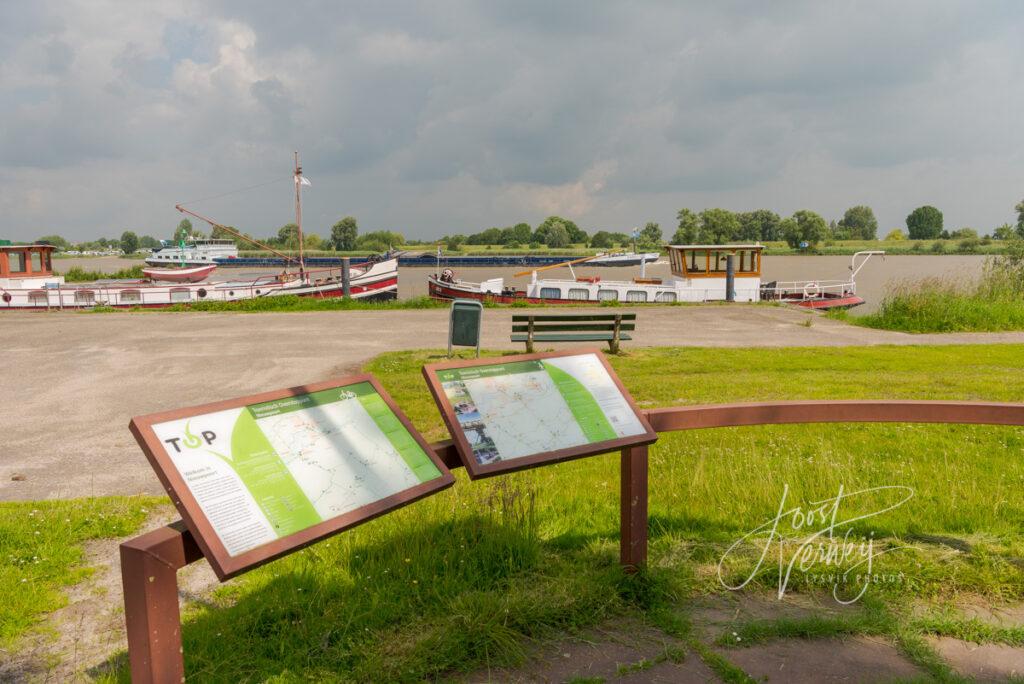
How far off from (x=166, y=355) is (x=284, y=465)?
11434 mm

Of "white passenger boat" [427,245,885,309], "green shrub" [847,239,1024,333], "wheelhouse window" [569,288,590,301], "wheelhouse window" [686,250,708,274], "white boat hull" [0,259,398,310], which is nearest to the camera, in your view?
"green shrub" [847,239,1024,333]

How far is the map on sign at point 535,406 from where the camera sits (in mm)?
3367

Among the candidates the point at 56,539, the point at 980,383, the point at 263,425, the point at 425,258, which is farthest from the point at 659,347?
the point at 425,258

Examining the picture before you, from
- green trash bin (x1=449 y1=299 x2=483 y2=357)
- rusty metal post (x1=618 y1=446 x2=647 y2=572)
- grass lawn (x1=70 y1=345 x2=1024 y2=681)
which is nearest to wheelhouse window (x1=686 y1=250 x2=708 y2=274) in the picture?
green trash bin (x1=449 y1=299 x2=483 y2=357)

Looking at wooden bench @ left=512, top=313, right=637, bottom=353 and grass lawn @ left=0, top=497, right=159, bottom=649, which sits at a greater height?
wooden bench @ left=512, top=313, right=637, bottom=353

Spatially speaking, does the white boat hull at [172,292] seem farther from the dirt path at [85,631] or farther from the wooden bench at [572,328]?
the dirt path at [85,631]

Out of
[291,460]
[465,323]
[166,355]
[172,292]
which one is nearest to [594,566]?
[291,460]

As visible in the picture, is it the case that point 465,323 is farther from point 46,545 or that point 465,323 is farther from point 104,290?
point 104,290

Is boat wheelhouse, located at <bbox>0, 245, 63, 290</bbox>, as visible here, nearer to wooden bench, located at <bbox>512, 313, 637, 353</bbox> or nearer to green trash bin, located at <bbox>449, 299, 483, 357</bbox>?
green trash bin, located at <bbox>449, 299, 483, 357</bbox>

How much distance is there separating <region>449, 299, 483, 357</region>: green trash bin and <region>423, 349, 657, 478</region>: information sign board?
7.61 metres

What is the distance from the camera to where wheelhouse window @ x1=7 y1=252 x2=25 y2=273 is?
27.3m

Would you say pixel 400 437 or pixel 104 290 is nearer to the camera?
pixel 400 437

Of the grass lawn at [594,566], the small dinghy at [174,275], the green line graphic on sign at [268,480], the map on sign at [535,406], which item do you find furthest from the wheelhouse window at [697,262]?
the small dinghy at [174,275]

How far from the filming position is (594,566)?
13.1ft
